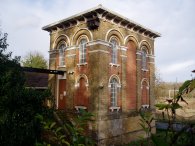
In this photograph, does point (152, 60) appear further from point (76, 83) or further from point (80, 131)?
point (80, 131)

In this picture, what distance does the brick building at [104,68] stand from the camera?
57.7 feet

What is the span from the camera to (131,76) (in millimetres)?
21078

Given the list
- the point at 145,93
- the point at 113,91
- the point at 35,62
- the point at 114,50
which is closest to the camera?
the point at 113,91

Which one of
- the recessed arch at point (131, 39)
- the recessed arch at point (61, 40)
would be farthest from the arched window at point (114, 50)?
the recessed arch at point (61, 40)

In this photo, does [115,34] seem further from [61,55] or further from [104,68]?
[61,55]

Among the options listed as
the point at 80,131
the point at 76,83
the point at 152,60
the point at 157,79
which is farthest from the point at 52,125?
the point at 157,79

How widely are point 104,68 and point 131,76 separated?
4.19 metres

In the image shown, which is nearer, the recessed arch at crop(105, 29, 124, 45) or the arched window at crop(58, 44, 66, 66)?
the recessed arch at crop(105, 29, 124, 45)

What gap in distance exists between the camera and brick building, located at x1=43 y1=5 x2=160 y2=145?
17578 mm

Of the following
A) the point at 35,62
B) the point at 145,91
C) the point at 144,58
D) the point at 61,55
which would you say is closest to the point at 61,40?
the point at 61,55

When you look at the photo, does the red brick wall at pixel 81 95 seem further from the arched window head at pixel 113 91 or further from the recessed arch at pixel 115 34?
the recessed arch at pixel 115 34

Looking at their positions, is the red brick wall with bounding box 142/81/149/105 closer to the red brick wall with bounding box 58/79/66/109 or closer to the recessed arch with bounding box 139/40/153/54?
the recessed arch with bounding box 139/40/153/54

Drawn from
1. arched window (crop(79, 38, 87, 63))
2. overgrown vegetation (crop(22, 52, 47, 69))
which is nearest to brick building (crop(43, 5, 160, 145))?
arched window (crop(79, 38, 87, 63))

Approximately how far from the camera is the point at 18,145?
9750mm
